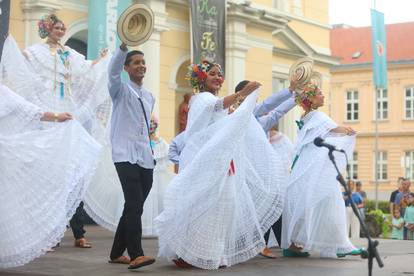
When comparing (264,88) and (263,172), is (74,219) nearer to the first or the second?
(263,172)

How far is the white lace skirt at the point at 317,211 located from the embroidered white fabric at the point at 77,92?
2392 millimetres

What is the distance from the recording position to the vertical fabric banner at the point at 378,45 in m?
26.3

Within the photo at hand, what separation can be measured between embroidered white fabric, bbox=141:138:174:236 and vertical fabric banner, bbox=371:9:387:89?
615 inches

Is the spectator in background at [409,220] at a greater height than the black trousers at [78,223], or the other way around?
the black trousers at [78,223]

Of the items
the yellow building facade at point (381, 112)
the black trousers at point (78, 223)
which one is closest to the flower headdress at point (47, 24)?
the black trousers at point (78, 223)

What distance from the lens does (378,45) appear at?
86.7 ft

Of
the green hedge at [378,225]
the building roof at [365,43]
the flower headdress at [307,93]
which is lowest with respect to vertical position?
the green hedge at [378,225]

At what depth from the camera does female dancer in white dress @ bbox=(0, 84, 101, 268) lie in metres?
6.91

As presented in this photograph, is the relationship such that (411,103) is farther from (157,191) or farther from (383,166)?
(157,191)

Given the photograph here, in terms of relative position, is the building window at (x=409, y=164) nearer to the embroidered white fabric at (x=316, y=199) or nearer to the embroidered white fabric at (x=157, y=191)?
the embroidered white fabric at (x=157, y=191)

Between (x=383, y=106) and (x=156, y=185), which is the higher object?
(x=383, y=106)

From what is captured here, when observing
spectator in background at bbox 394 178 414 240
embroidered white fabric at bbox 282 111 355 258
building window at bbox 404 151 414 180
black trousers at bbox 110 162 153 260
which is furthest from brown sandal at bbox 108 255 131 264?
building window at bbox 404 151 414 180

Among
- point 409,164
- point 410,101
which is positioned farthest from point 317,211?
point 409,164

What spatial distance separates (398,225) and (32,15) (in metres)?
7.60
